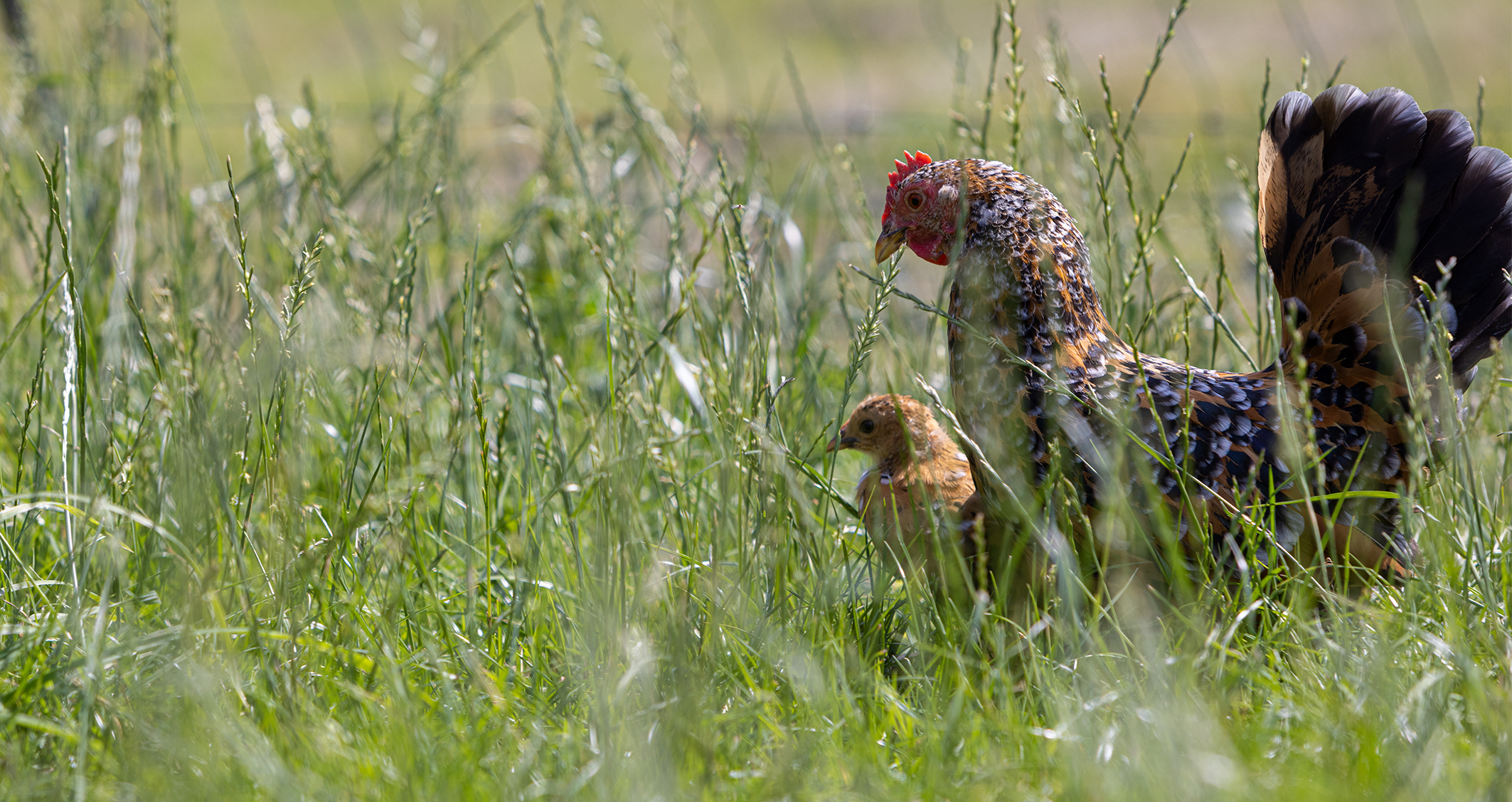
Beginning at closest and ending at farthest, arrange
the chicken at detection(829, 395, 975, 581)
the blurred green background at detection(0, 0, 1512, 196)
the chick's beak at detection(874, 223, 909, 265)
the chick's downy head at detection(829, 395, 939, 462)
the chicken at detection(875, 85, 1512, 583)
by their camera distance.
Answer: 1. the chicken at detection(875, 85, 1512, 583)
2. the chicken at detection(829, 395, 975, 581)
3. the chick's beak at detection(874, 223, 909, 265)
4. the chick's downy head at detection(829, 395, 939, 462)
5. the blurred green background at detection(0, 0, 1512, 196)

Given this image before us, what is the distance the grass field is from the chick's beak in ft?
0.38

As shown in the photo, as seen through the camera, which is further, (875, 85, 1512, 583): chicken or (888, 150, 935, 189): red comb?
(888, 150, 935, 189): red comb

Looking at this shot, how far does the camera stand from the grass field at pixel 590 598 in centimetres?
167

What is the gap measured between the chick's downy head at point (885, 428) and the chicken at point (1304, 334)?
16.1 inches

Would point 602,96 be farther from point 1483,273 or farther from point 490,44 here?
point 1483,273

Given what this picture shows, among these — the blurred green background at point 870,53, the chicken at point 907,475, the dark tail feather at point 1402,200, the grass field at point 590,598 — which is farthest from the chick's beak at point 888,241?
the blurred green background at point 870,53

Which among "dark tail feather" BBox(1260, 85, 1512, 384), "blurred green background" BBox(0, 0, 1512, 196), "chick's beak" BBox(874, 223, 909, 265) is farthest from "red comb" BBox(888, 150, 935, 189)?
"blurred green background" BBox(0, 0, 1512, 196)

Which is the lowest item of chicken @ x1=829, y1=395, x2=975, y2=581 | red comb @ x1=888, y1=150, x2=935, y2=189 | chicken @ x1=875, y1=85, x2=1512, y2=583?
chicken @ x1=829, y1=395, x2=975, y2=581

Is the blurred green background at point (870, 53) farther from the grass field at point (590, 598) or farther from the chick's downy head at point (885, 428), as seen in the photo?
the grass field at point (590, 598)

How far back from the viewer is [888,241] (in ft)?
8.91

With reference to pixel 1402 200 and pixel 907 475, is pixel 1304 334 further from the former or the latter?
pixel 907 475

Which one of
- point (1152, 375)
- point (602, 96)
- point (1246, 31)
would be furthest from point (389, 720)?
point (1246, 31)

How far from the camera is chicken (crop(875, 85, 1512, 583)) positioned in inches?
90.2

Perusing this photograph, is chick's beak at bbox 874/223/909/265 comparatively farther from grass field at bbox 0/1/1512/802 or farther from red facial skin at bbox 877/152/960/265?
grass field at bbox 0/1/1512/802
